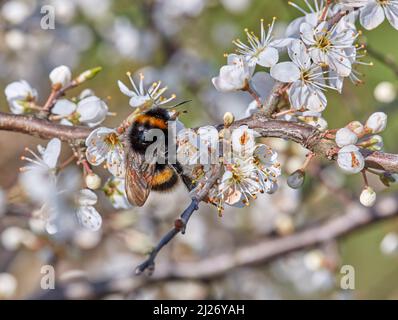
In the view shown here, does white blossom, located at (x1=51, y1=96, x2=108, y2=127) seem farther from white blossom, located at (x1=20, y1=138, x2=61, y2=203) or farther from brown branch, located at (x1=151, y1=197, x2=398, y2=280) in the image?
brown branch, located at (x1=151, y1=197, x2=398, y2=280)

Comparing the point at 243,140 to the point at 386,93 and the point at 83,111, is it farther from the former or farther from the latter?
the point at 386,93

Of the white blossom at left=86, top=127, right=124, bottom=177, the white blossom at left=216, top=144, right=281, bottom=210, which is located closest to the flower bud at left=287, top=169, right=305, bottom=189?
the white blossom at left=216, top=144, right=281, bottom=210

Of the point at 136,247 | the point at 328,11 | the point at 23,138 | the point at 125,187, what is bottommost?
the point at 125,187

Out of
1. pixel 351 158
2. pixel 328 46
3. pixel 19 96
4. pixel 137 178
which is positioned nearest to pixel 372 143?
pixel 351 158

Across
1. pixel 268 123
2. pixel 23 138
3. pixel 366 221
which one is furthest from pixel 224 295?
pixel 268 123

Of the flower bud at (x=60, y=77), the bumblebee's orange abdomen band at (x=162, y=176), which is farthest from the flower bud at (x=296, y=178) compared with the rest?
the flower bud at (x=60, y=77)

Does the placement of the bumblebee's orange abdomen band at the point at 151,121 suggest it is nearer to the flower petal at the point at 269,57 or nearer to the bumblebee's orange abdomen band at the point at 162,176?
the bumblebee's orange abdomen band at the point at 162,176
